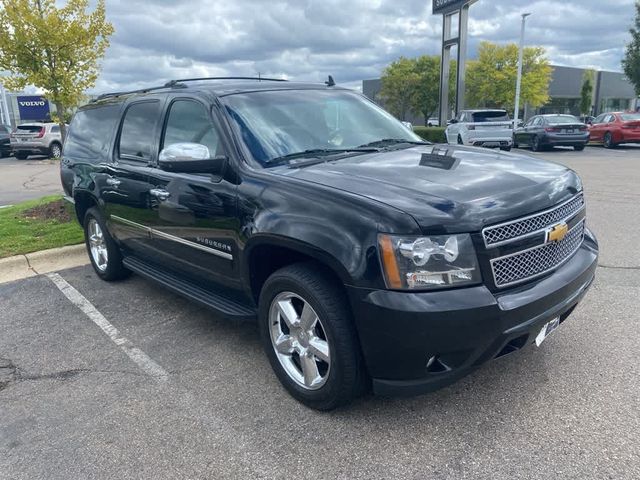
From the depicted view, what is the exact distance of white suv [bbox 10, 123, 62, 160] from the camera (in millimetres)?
23625

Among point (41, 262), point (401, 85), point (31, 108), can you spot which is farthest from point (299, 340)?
point (401, 85)

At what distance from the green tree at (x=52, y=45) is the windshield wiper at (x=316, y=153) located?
8734mm

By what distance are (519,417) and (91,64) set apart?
11.1 meters

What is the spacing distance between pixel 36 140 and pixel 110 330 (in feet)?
74.6

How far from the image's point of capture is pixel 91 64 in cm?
1105

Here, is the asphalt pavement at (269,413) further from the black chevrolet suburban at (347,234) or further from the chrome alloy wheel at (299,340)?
the black chevrolet suburban at (347,234)

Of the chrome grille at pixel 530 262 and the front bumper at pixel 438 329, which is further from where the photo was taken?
the chrome grille at pixel 530 262

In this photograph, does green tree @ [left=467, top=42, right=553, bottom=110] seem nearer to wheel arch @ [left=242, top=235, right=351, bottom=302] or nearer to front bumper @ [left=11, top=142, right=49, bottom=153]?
front bumper @ [left=11, top=142, right=49, bottom=153]

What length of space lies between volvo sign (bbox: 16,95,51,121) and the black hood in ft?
144

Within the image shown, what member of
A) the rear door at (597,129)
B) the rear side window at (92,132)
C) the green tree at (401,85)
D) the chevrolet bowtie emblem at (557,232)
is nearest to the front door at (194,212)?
the rear side window at (92,132)

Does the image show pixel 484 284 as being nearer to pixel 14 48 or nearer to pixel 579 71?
pixel 14 48

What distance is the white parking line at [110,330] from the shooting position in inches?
144

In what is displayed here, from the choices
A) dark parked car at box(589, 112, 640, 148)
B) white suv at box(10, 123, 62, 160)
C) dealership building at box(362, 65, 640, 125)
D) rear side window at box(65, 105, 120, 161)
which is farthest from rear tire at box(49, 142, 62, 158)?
dealership building at box(362, 65, 640, 125)

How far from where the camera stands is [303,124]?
3.83m
